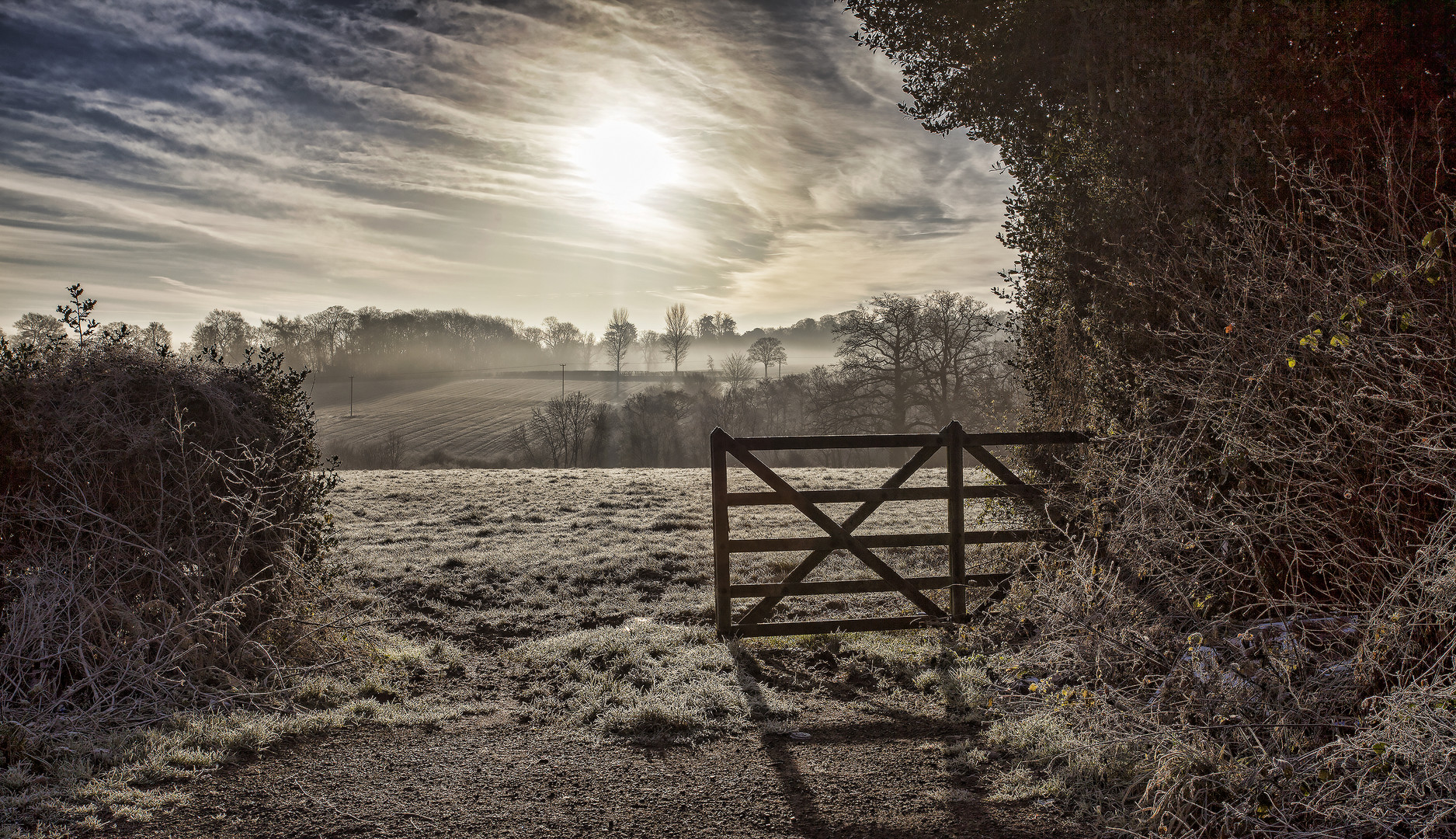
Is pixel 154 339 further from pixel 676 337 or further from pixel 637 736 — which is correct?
pixel 676 337

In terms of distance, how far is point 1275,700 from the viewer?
368 cm

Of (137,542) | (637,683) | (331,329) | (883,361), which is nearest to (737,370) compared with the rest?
(883,361)

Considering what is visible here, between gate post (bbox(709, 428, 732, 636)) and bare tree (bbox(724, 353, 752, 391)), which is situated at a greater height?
bare tree (bbox(724, 353, 752, 391))

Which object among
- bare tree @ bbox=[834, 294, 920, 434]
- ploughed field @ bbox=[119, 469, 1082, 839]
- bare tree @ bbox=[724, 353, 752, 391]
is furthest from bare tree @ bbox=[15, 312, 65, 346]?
bare tree @ bbox=[724, 353, 752, 391]

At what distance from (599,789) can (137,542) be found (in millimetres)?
4303

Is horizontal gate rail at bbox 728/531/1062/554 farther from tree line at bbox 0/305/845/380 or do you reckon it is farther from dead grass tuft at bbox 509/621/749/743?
tree line at bbox 0/305/845/380

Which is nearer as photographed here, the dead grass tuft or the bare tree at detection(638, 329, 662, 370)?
the dead grass tuft

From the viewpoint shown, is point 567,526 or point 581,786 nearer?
point 581,786

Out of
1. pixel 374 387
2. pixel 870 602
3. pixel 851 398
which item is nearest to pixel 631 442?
pixel 851 398

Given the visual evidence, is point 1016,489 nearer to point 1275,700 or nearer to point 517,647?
point 1275,700

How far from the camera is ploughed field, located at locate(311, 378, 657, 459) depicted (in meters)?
55.6

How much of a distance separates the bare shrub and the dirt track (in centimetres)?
142

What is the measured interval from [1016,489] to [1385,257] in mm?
3411

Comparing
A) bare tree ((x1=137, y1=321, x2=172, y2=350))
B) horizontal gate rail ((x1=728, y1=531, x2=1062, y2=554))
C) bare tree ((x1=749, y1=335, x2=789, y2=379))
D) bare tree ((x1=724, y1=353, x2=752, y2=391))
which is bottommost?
horizontal gate rail ((x1=728, y1=531, x2=1062, y2=554))
